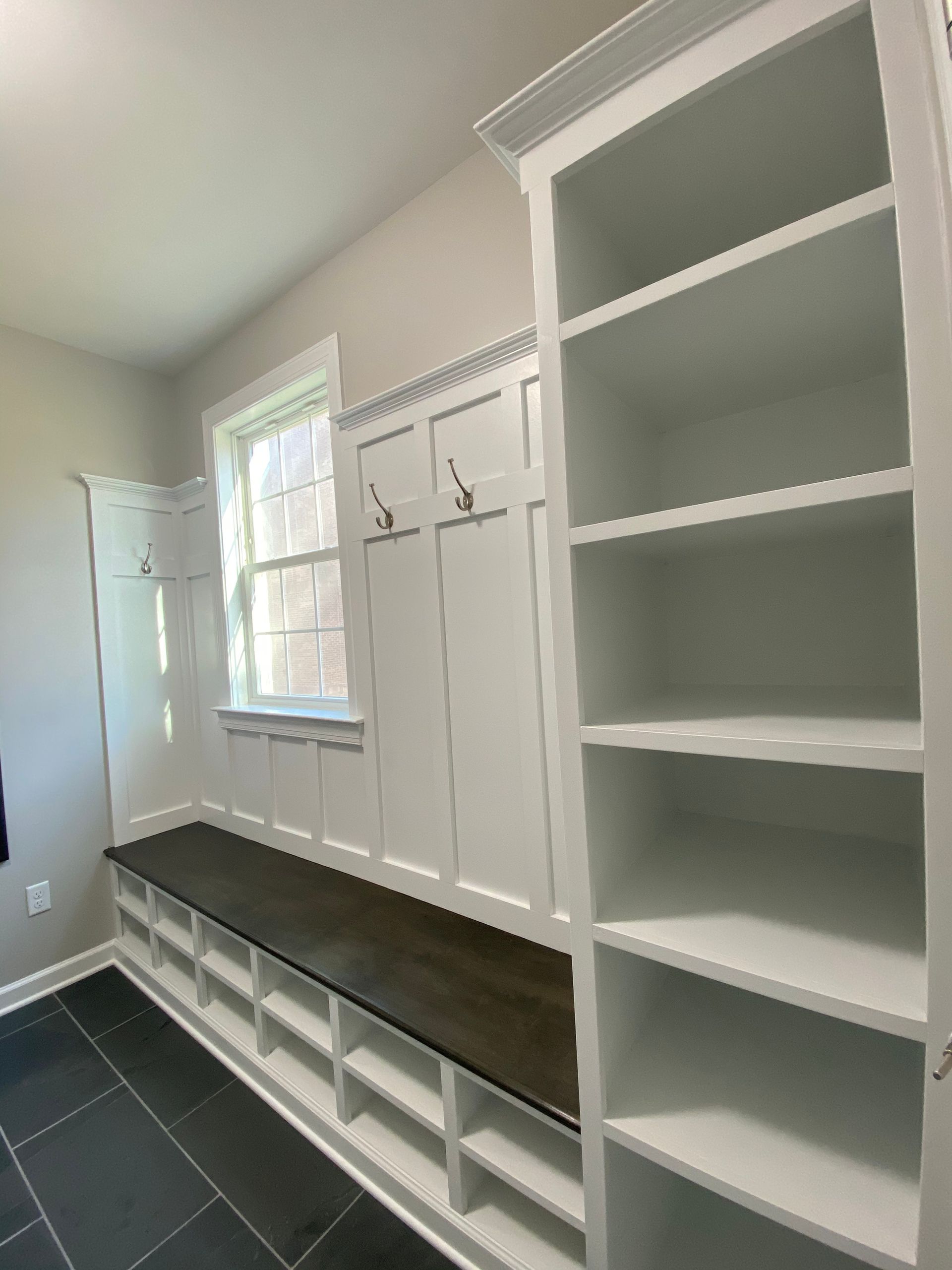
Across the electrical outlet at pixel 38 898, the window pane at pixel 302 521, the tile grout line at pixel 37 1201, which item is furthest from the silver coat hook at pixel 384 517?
the electrical outlet at pixel 38 898

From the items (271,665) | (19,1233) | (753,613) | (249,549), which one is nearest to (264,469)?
(249,549)

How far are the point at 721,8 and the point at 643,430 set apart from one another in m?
0.58

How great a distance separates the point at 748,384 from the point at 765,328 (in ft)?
0.58

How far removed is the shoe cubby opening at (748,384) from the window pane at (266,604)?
6.28 feet

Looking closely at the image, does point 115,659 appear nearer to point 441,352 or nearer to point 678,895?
point 441,352

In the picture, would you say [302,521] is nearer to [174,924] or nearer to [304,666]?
[304,666]

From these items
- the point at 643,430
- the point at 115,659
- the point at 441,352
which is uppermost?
the point at 441,352

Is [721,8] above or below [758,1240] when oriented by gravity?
above

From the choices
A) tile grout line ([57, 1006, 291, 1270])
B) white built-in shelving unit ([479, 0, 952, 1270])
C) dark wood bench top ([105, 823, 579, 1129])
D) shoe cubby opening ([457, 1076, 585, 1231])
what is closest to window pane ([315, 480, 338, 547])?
dark wood bench top ([105, 823, 579, 1129])

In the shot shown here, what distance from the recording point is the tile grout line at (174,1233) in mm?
1235

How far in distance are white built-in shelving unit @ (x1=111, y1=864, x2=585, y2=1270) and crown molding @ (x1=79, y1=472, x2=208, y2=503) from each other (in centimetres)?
192

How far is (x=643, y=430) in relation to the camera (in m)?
1.13

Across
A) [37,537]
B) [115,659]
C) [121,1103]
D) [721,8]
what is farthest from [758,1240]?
[37,537]

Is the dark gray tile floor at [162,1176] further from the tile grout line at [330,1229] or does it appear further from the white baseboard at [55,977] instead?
the white baseboard at [55,977]
